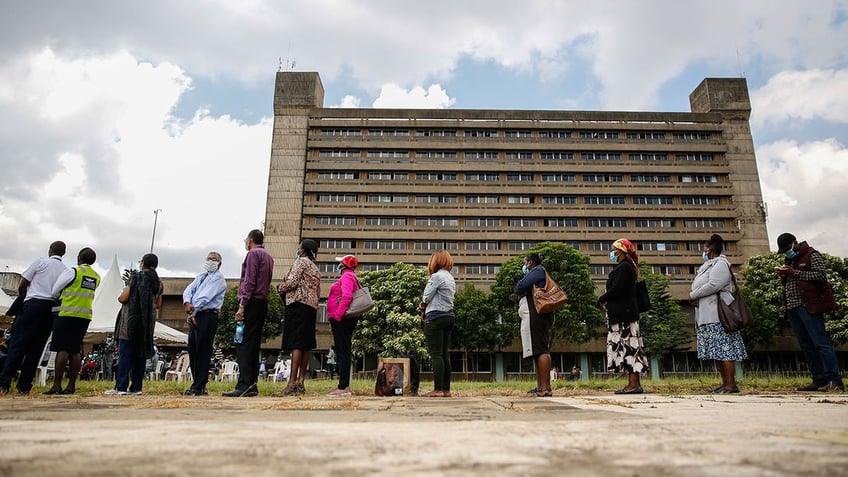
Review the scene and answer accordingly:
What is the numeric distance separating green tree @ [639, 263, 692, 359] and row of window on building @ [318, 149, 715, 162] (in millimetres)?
19908

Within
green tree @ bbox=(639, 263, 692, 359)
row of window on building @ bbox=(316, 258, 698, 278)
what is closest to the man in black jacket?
green tree @ bbox=(639, 263, 692, 359)

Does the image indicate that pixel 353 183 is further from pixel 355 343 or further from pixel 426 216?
pixel 355 343

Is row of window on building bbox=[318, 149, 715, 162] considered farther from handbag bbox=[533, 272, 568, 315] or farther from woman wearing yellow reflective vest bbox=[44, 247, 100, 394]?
handbag bbox=[533, 272, 568, 315]

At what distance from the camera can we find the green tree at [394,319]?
3020 cm

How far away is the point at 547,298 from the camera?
612 cm

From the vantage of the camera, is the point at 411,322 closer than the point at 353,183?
Yes

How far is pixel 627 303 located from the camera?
631 cm

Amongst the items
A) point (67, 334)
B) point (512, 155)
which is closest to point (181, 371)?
point (67, 334)

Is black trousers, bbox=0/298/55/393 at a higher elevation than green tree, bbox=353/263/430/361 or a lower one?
lower

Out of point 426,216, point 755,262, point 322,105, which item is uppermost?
point 322,105

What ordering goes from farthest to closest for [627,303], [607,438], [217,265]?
[217,265] → [627,303] → [607,438]

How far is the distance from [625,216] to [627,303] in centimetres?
4594

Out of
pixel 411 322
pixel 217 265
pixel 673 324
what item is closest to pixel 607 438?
pixel 217 265

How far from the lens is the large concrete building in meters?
48.1
